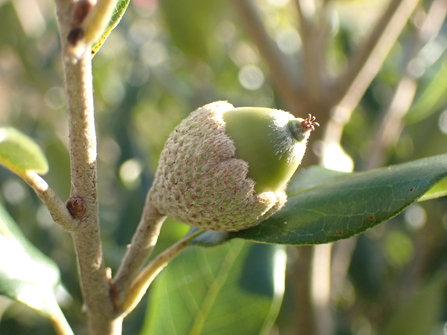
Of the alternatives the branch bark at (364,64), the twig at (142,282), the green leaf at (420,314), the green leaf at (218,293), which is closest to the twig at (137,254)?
the twig at (142,282)

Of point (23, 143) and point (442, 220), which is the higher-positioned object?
point (442, 220)

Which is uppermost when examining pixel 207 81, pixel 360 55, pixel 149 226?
pixel 207 81

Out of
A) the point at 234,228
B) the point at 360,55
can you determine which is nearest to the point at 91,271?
the point at 234,228

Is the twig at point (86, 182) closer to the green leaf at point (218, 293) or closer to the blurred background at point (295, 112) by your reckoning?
the green leaf at point (218, 293)

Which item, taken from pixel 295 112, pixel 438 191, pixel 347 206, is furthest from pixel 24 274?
pixel 295 112

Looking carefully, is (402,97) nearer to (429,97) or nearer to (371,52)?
(429,97)

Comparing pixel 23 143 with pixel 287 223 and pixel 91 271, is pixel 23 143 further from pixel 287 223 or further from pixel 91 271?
pixel 287 223
